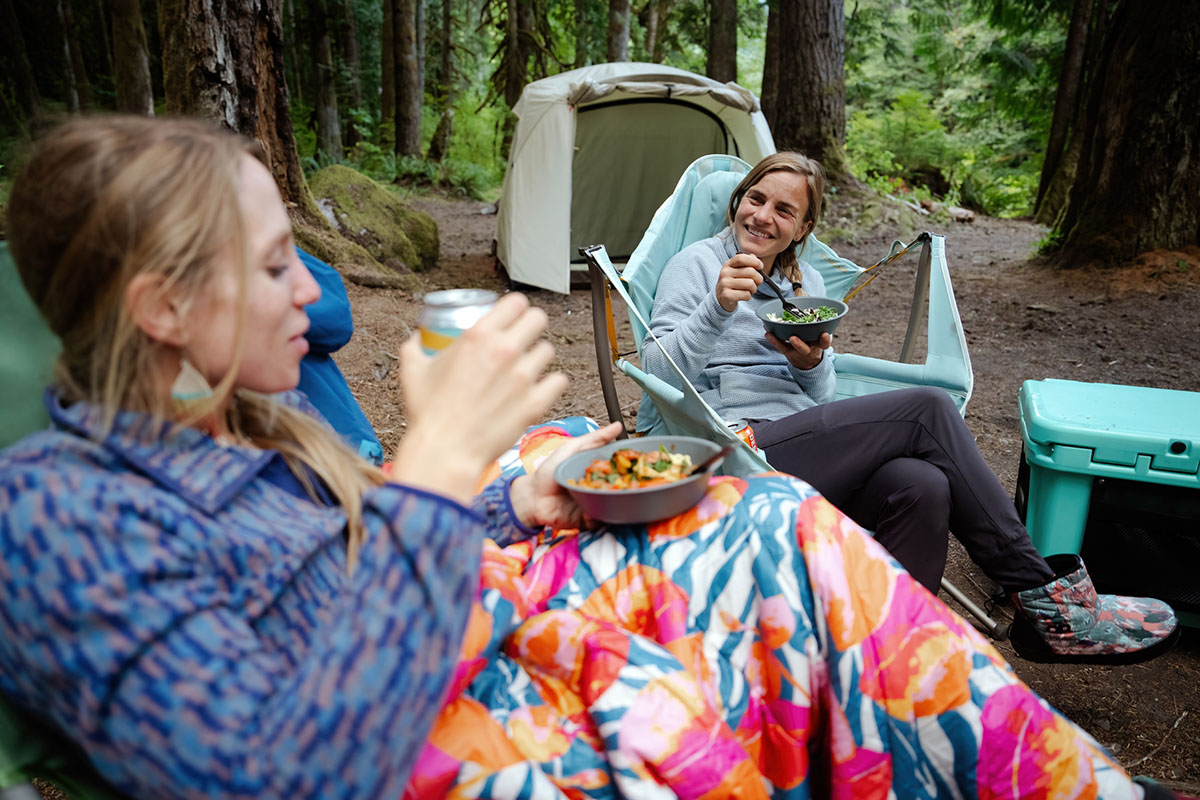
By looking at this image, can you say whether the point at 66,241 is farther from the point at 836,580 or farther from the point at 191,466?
the point at 836,580

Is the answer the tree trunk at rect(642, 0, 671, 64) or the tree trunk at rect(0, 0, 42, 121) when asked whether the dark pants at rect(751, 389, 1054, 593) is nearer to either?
the tree trunk at rect(0, 0, 42, 121)

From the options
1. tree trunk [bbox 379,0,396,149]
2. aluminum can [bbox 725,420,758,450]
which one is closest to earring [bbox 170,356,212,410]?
Answer: aluminum can [bbox 725,420,758,450]

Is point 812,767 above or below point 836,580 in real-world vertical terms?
below

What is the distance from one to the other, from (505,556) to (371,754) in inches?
22.3

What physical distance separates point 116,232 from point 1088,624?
2015 mm

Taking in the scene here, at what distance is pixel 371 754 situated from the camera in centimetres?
72

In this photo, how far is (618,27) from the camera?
9.98 metres

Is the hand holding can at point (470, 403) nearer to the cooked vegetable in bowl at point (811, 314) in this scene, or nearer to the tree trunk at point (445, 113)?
the cooked vegetable in bowl at point (811, 314)

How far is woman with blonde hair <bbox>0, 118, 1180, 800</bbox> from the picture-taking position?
27.9 inches

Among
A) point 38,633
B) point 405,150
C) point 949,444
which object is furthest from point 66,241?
point 405,150

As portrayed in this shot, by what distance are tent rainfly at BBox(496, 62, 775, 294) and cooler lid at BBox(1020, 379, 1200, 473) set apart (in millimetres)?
4274

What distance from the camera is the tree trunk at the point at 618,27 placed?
993 cm

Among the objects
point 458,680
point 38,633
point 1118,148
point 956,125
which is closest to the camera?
point 38,633

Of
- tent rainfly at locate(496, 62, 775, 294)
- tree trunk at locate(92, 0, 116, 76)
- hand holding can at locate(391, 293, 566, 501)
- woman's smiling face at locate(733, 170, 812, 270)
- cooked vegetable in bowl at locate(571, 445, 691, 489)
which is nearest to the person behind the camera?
hand holding can at locate(391, 293, 566, 501)
